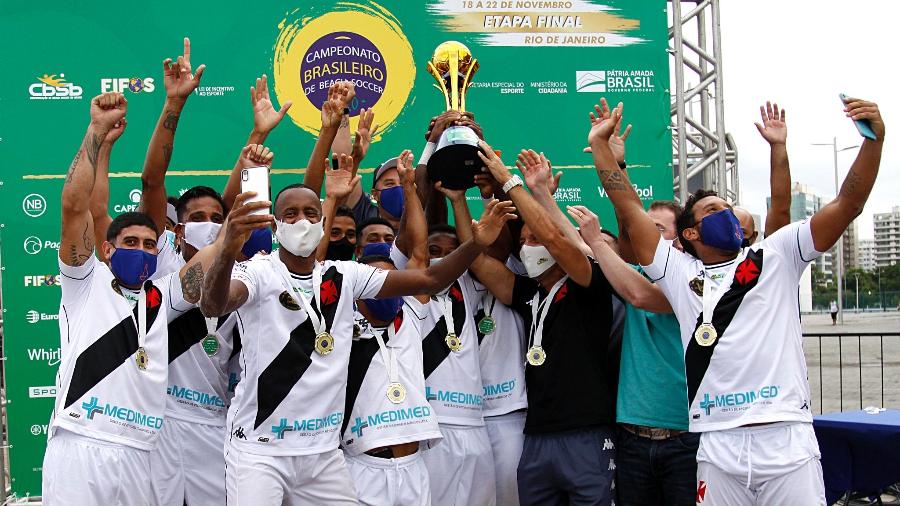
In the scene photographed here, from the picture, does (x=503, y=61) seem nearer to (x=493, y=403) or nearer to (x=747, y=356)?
(x=493, y=403)

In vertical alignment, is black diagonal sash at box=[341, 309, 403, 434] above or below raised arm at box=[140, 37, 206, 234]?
below

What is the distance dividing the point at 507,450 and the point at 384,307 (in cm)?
113

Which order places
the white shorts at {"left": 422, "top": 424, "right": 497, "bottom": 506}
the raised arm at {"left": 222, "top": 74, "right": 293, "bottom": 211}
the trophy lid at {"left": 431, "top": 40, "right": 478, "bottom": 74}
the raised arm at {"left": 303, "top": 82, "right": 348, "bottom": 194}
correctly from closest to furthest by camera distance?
the white shorts at {"left": 422, "top": 424, "right": 497, "bottom": 506}
the trophy lid at {"left": 431, "top": 40, "right": 478, "bottom": 74}
the raised arm at {"left": 303, "top": 82, "right": 348, "bottom": 194}
the raised arm at {"left": 222, "top": 74, "right": 293, "bottom": 211}

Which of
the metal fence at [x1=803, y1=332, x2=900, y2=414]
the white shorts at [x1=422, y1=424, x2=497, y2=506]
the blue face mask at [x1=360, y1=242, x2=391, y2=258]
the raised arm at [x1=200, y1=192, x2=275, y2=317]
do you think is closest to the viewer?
the raised arm at [x1=200, y1=192, x2=275, y2=317]

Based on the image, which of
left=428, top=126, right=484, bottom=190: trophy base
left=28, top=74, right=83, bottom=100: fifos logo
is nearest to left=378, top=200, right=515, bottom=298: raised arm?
left=428, top=126, right=484, bottom=190: trophy base

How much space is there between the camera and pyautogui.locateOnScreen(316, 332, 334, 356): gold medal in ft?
13.6

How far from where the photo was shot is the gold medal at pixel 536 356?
482cm

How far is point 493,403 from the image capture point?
501 cm

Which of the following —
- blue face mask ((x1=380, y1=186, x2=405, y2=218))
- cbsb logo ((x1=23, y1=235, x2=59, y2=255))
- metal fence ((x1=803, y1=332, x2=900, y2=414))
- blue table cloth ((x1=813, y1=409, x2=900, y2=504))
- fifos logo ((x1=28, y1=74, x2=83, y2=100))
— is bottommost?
metal fence ((x1=803, y1=332, x2=900, y2=414))

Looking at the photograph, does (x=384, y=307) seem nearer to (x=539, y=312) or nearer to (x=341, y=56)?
(x=539, y=312)

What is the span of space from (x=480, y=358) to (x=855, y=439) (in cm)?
267

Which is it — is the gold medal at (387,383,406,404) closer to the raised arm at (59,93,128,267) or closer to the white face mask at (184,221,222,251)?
the white face mask at (184,221,222,251)

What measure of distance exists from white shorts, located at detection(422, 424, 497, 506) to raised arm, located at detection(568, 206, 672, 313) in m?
1.15

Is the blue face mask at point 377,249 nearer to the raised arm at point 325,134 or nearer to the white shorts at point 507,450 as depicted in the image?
the raised arm at point 325,134
